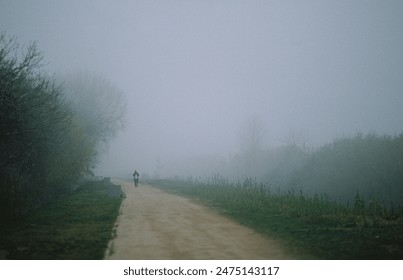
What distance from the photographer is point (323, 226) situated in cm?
1238

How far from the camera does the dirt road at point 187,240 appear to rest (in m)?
8.31

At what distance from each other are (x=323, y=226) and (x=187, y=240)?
591 cm

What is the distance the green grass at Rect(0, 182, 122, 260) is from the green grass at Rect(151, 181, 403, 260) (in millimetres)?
5892

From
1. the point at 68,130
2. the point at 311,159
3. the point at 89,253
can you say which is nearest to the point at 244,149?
the point at 311,159

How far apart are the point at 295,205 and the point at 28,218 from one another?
13897 millimetres

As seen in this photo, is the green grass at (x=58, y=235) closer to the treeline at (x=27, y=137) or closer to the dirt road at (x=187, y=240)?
the dirt road at (x=187, y=240)

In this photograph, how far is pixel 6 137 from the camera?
15.4 meters

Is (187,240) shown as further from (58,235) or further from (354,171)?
(354,171)

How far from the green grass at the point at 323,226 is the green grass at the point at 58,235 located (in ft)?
19.3

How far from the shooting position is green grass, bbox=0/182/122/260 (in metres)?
8.52
